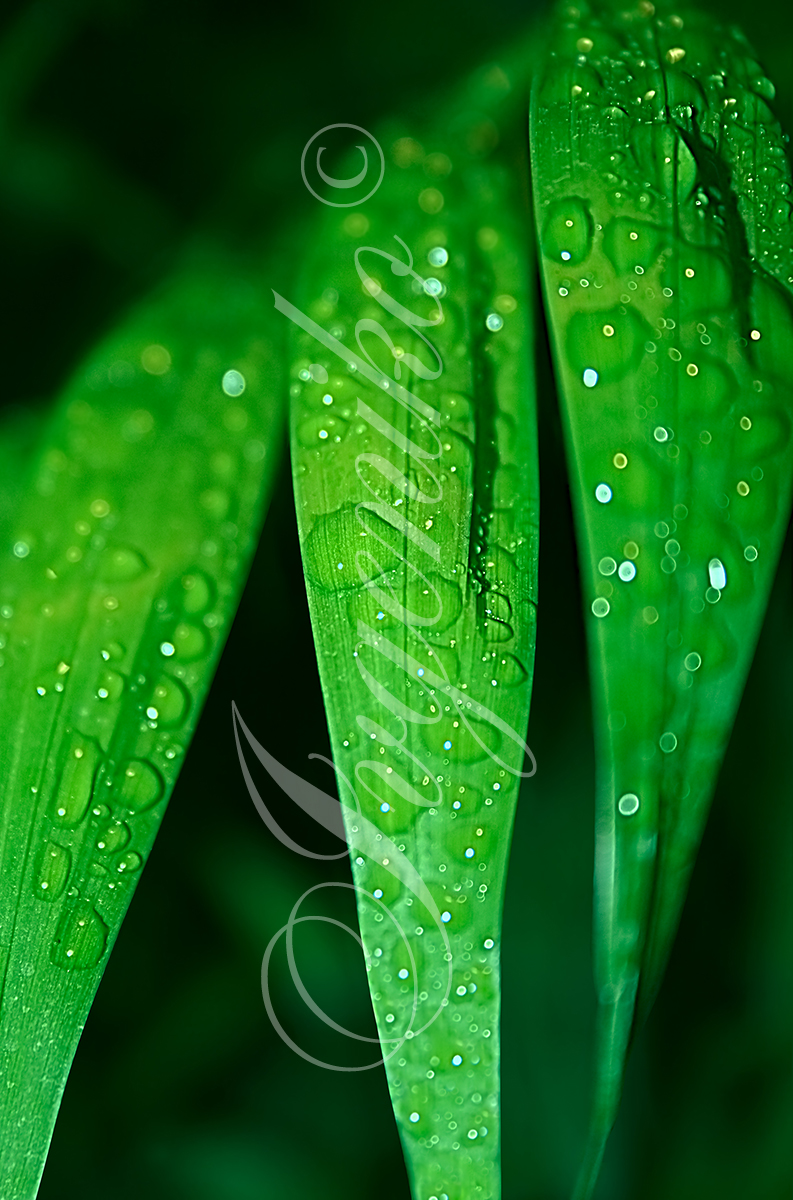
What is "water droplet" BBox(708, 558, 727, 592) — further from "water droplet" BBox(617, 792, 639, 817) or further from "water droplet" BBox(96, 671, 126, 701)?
"water droplet" BBox(96, 671, 126, 701)

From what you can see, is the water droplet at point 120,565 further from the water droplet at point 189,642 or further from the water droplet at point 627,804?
the water droplet at point 627,804

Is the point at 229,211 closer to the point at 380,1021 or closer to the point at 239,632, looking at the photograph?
the point at 239,632

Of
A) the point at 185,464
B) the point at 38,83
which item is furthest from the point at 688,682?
the point at 38,83

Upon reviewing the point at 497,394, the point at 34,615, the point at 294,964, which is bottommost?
the point at 294,964

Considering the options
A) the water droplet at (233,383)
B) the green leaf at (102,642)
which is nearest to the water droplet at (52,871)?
the green leaf at (102,642)

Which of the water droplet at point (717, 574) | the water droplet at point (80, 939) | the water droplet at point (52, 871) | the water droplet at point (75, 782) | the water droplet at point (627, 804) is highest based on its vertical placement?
the water droplet at point (717, 574)

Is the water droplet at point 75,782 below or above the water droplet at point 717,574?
below
